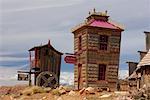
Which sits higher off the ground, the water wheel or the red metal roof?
the red metal roof

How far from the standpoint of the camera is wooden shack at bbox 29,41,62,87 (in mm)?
33000

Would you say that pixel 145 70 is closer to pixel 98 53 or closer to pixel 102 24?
pixel 98 53

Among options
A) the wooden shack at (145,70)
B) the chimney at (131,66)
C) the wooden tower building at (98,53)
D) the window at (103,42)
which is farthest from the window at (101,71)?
the chimney at (131,66)

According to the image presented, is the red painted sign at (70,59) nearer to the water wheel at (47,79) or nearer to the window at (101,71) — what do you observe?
the water wheel at (47,79)

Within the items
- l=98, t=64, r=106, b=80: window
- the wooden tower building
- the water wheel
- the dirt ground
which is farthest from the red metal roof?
the dirt ground

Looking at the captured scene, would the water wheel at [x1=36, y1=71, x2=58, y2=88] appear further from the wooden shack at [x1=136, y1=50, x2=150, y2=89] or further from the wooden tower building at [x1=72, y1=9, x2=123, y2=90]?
the wooden shack at [x1=136, y1=50, x2=150, y2=89]

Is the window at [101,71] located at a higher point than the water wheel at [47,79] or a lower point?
higher

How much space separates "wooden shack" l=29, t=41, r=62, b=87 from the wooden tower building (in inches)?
74.5

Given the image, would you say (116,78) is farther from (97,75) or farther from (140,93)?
(140,93)

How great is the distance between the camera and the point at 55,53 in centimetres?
3366

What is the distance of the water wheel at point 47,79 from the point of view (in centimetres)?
3331

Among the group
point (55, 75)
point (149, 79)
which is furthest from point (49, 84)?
point (149, 79)

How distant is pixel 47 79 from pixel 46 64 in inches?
50.5

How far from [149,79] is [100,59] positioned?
4825 mm
